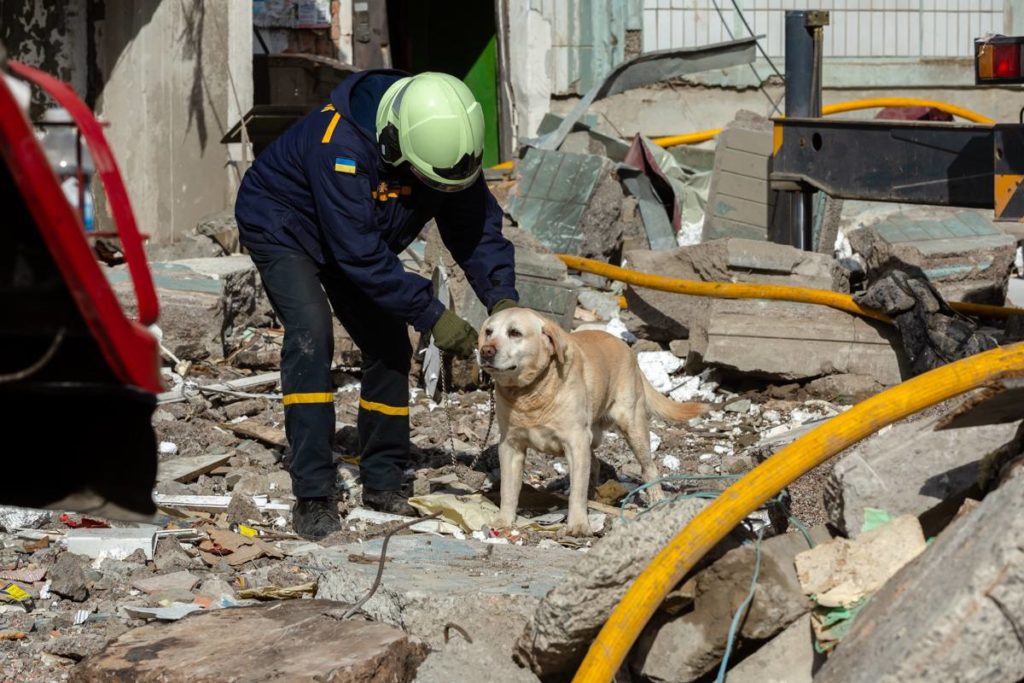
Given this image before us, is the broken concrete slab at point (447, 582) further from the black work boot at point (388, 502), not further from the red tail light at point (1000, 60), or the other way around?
the red tail light at point (1000, 60)

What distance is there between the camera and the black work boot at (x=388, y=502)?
240 inches

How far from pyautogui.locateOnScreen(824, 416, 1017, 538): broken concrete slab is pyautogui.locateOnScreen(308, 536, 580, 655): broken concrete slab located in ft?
3.32

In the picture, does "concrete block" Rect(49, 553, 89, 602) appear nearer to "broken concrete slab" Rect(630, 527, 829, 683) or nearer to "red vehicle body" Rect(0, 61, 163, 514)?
"broken concrete slab" Rect(630, 527, 829, 683)

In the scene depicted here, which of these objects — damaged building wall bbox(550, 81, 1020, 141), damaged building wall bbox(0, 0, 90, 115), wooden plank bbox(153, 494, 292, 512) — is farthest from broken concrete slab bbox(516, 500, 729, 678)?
damaged building wall bbox(550, 81, 1020, 141)

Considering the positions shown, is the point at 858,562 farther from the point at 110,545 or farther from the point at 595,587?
the point at 110,545

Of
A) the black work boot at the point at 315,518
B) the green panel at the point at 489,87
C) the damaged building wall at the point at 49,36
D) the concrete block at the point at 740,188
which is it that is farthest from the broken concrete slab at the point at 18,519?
the green panel at the point at 489,87

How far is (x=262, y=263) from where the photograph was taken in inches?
231

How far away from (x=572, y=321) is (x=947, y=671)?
6184 mm

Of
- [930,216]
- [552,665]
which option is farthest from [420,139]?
[930,216]

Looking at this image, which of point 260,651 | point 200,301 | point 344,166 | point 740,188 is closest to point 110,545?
point 260,651

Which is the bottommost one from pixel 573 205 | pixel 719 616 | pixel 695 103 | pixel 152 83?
pixel 719 616

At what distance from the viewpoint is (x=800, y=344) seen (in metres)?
8.19

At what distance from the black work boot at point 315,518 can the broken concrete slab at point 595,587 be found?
1872 millimetres

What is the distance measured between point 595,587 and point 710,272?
523 cm
